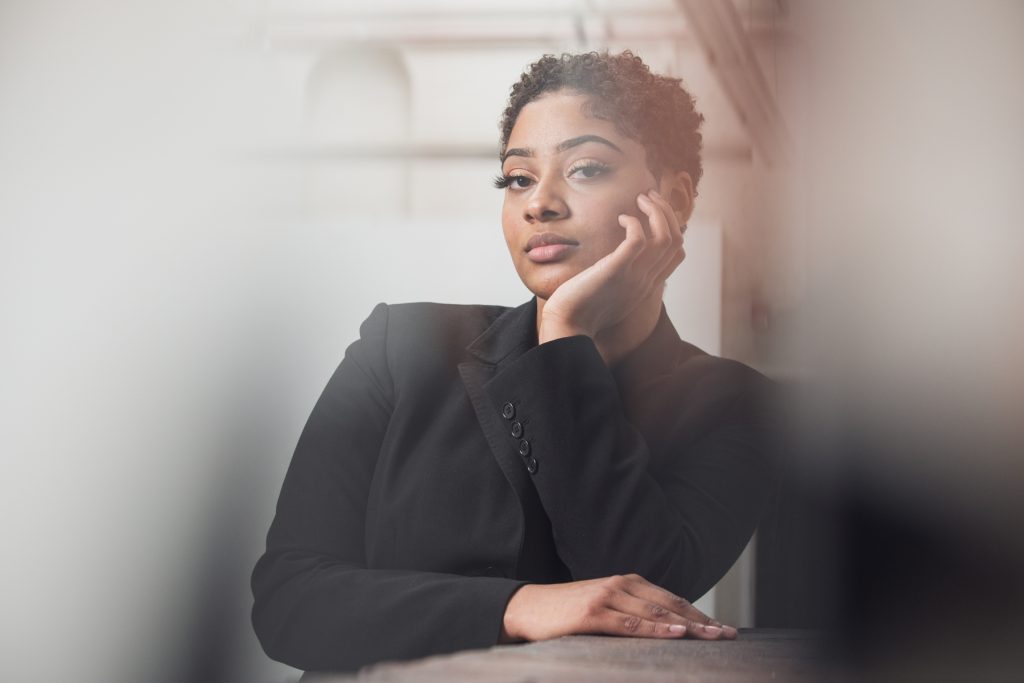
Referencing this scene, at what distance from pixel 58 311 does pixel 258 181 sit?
1.32 feet

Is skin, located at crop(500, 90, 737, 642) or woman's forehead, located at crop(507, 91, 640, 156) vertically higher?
woman's forehead, located at crop(507, 91, 640, 156)

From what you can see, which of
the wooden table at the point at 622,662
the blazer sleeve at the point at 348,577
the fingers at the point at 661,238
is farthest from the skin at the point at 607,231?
the wooden table at the point at 622,662

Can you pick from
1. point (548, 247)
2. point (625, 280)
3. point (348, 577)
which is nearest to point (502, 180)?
point (548, 247)

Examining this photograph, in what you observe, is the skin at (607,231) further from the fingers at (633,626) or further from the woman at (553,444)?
the fingers at (633,626)

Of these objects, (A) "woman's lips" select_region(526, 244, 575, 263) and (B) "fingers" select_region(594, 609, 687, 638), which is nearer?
(B) "fingers" select_region(594, 609, 687, 638)

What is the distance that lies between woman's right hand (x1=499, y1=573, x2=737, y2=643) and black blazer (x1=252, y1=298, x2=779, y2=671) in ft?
0.06

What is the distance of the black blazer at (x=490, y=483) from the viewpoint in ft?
4.60

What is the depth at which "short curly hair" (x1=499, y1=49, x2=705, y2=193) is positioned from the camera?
1473mm

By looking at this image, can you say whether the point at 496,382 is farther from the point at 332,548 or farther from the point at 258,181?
the point at 258,181

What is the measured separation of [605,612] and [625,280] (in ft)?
1.39

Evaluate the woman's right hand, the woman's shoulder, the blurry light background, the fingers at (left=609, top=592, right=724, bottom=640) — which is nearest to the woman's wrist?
the woman's right hand

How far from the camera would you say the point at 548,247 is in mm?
1498

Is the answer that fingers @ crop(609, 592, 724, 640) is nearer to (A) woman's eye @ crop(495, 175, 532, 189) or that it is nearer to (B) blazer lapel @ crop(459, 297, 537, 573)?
(B) blazer lapel @ crop(459, 297, 537, 573)

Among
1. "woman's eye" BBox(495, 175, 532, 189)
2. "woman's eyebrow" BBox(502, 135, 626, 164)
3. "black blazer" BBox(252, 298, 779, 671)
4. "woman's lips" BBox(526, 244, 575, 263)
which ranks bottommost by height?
"black blazer" BBox(252, 298, 779, 671)
